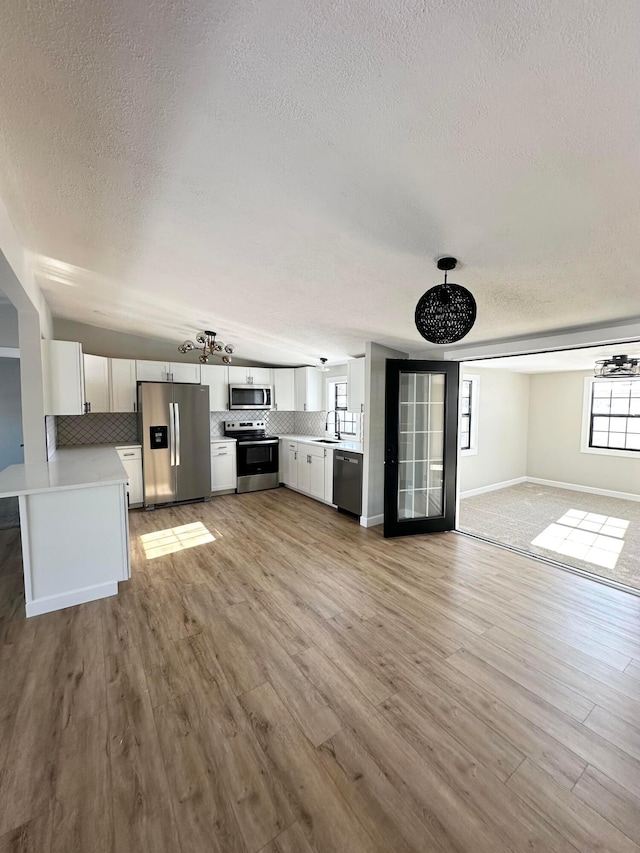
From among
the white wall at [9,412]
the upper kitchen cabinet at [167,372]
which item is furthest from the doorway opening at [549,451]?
the white wall at [9,412]

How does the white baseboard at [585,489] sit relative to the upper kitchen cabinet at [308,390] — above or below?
below

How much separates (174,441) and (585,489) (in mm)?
6998

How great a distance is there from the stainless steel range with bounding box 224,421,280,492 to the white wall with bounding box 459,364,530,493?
3248 millimetres

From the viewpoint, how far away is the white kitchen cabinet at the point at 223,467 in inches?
222

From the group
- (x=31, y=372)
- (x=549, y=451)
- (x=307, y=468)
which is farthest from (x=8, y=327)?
(x=549, y=451)

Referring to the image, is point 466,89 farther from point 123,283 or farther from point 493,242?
point 123,283

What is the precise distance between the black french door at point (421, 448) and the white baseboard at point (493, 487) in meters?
2.00

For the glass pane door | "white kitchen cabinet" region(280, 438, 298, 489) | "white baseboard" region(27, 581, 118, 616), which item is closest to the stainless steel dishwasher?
the glass pane door

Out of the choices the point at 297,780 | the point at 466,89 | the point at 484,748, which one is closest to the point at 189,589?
the point at 297,780

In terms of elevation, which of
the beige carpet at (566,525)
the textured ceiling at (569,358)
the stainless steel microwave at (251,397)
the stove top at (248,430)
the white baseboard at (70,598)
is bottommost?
the beige carpet at (566,525)

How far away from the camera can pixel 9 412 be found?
5105 mm

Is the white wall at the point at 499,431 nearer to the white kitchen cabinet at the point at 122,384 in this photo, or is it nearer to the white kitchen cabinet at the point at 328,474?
the white kitchen cabinet at the point at 328,474

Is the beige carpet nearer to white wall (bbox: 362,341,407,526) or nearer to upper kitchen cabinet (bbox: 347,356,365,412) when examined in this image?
white wall (bbox: 362,341,407,526)

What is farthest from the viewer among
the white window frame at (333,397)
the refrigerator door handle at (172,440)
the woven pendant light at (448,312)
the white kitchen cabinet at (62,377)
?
the white window frame at (333,397)
